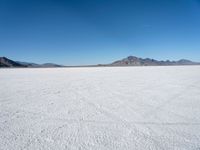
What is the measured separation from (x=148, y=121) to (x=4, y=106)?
3534 millimetres

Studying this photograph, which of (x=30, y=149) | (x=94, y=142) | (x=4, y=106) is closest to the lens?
(x=30, y=149)

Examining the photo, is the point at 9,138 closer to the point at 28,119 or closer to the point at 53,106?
the point at 28,119

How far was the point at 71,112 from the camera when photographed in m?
3.64

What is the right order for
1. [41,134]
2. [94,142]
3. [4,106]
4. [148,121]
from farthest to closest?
1. [4,106]
2. [148,121]
3. [41,134]
4. [94,142]

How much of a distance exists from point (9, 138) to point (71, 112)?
55.3 inches

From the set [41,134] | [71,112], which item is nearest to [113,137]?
[41,134]

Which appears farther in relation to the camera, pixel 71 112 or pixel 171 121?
pixel 71 112

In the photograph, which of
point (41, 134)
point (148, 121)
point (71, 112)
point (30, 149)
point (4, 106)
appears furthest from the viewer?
point (4, 106)

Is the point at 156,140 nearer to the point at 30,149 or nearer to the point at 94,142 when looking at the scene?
the point at 94,142

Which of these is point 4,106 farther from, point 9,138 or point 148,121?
point 148,121

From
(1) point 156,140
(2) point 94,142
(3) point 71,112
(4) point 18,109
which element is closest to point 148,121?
(1) point 156,140

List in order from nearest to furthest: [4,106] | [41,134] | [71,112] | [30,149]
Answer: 1. [30,149]
2. [41,134]
3. [71,112]
4. [4,106]

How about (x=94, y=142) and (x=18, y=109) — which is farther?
(x=18, y=109)

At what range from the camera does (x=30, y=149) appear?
2137mm
